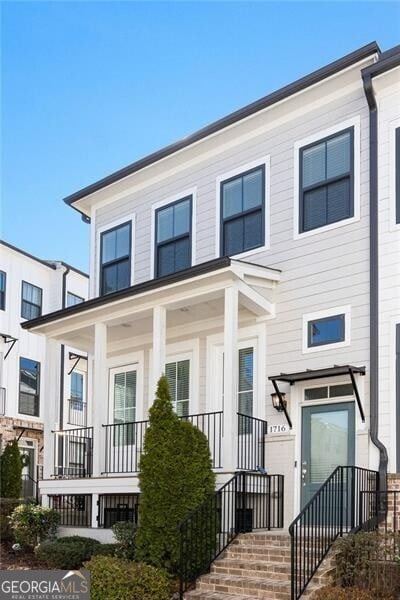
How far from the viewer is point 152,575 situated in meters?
10.9

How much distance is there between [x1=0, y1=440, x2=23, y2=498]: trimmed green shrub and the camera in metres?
22.3

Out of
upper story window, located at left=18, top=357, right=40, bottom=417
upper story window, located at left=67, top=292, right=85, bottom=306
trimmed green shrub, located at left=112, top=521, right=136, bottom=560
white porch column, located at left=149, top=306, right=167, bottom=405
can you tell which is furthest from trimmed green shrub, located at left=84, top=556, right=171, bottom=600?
upper story window, located at left=67, top=292, right=85, bottom=306

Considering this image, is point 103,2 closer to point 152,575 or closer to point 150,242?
point 150,242

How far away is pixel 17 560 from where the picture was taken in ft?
45.5

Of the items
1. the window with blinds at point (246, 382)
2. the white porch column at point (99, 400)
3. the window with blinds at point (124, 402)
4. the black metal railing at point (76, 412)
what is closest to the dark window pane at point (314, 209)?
the window with blinds at point (246, 382)

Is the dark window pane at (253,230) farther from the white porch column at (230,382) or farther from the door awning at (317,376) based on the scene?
the door awning at (317,376)

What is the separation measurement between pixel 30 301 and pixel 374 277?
17.6 metres

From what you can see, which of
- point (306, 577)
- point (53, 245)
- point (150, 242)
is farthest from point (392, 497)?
point (53, 245)

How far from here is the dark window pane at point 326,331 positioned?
40.8ft

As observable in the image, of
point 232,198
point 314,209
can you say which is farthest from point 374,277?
point 232,198

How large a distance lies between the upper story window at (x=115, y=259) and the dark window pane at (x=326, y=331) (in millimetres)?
4891

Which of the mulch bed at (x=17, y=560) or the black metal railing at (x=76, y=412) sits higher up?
the black metal railing at (x=76, y=412)

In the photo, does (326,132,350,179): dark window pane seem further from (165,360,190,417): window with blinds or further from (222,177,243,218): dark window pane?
(165,360,190,417): window with blinds

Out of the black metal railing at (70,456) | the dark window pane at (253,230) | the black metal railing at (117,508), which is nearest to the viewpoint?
the dark window pane at (253,230)
